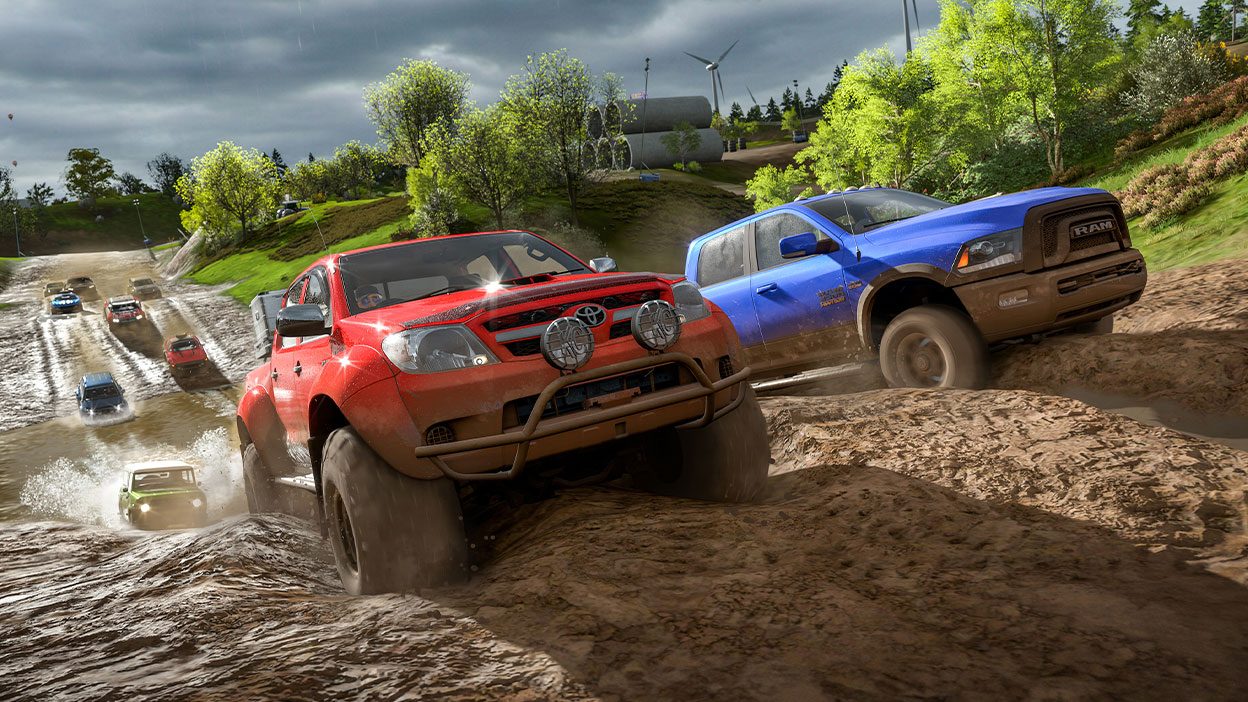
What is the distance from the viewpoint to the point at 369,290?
4.68 metres

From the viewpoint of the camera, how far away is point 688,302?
167 inches

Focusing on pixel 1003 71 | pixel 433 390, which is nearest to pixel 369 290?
pixel 433 390

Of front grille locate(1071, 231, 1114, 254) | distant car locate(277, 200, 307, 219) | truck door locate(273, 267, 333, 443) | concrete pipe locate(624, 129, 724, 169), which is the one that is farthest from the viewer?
concrete pipe locate(624, 129, 724, 169)

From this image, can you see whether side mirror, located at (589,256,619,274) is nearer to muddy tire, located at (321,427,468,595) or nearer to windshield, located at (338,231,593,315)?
windshield, located at (338,231,593,315)

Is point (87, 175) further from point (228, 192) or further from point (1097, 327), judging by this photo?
point (1097, 327)

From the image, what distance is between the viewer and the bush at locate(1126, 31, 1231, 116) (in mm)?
30359

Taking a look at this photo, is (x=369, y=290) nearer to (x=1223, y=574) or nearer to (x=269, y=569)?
(x=269, y=569)

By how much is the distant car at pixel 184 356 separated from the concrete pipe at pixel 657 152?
59.9 meters

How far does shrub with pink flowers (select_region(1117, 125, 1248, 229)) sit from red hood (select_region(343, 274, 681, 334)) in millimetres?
15271

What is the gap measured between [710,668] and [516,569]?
1.37 metres

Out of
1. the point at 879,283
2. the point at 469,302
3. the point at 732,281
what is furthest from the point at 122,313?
the point at 469,302

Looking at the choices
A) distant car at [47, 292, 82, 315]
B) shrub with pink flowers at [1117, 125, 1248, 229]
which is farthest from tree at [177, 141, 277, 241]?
shrub with pink flowers at [1117, 125, 1248, 229]

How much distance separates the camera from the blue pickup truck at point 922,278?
5.94 metres

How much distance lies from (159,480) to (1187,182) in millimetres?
20982
